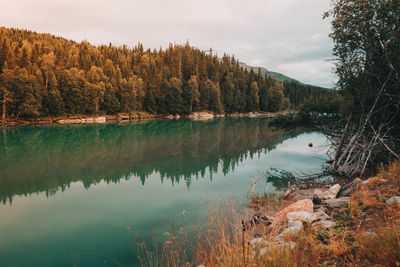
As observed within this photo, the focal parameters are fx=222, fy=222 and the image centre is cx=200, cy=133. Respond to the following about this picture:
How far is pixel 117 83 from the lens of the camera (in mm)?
83875

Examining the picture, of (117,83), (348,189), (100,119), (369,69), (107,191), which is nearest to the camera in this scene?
(348,189)

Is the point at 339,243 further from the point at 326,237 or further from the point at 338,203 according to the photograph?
the point at 338,203

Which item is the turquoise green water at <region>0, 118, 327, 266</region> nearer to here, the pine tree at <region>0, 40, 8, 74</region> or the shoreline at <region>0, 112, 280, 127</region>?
the shoreline at <region>0, 112, 280, 127</region>

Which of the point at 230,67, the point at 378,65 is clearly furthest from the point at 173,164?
the point at 230,67

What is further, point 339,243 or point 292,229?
point 292,229

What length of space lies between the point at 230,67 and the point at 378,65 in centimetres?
11162

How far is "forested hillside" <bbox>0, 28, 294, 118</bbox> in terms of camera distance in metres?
61.6

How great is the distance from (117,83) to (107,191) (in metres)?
76.8

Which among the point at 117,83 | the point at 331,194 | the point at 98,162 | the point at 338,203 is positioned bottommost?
the point at 98,162

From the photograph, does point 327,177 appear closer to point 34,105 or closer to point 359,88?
point 359,88

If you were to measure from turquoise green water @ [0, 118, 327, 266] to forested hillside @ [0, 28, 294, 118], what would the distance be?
42.2 metres

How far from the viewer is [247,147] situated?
29.1 meters

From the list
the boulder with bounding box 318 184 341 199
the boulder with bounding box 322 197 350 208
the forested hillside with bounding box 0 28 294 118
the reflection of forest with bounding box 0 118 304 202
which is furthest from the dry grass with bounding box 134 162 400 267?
the forested hillside with bounding box 0 28 294 118

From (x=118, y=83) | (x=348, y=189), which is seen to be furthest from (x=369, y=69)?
(x=118, y=83)
